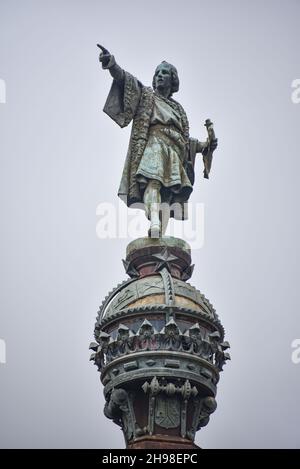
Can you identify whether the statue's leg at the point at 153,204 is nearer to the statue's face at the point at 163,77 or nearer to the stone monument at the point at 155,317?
the stone monument at the point at 155,317

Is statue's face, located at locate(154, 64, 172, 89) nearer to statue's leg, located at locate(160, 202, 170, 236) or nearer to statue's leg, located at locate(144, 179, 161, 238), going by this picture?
statue's leg, located at locate(144, 179, 161, 238)

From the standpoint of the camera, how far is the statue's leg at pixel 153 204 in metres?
13.2

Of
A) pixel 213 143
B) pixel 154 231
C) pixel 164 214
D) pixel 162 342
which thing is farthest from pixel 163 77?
pixel 162 342

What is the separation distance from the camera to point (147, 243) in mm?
13062

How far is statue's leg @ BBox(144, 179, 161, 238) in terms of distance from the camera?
13180 millimetres

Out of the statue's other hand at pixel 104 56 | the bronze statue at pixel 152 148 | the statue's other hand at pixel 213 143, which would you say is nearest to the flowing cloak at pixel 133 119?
the bronze statue at pixel 152 148

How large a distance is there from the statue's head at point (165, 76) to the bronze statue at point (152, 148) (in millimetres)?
36

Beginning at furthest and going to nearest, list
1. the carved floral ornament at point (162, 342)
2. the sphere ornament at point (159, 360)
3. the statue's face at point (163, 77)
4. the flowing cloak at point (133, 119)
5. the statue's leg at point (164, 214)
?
the statue's face at point (163, 77), the statue's leg at point (164, 214), the flowing cloak at point (133, 119), the carved floral ornament at point (162, 342), the sphere ornament at point (159, 360)

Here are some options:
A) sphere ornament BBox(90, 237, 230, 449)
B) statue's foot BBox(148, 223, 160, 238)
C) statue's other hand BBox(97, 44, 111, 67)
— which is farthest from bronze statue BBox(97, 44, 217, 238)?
sphere ornament BBox(90, 237, 230, 449)

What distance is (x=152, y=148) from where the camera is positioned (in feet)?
46.4

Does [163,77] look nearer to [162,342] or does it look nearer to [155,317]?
[155,317]

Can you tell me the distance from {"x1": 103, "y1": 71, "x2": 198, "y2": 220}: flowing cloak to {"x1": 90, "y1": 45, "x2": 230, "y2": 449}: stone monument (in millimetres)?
18

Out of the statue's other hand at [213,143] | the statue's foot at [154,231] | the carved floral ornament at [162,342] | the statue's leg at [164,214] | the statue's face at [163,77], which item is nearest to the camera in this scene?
the carved floral ornament at [162,342]
